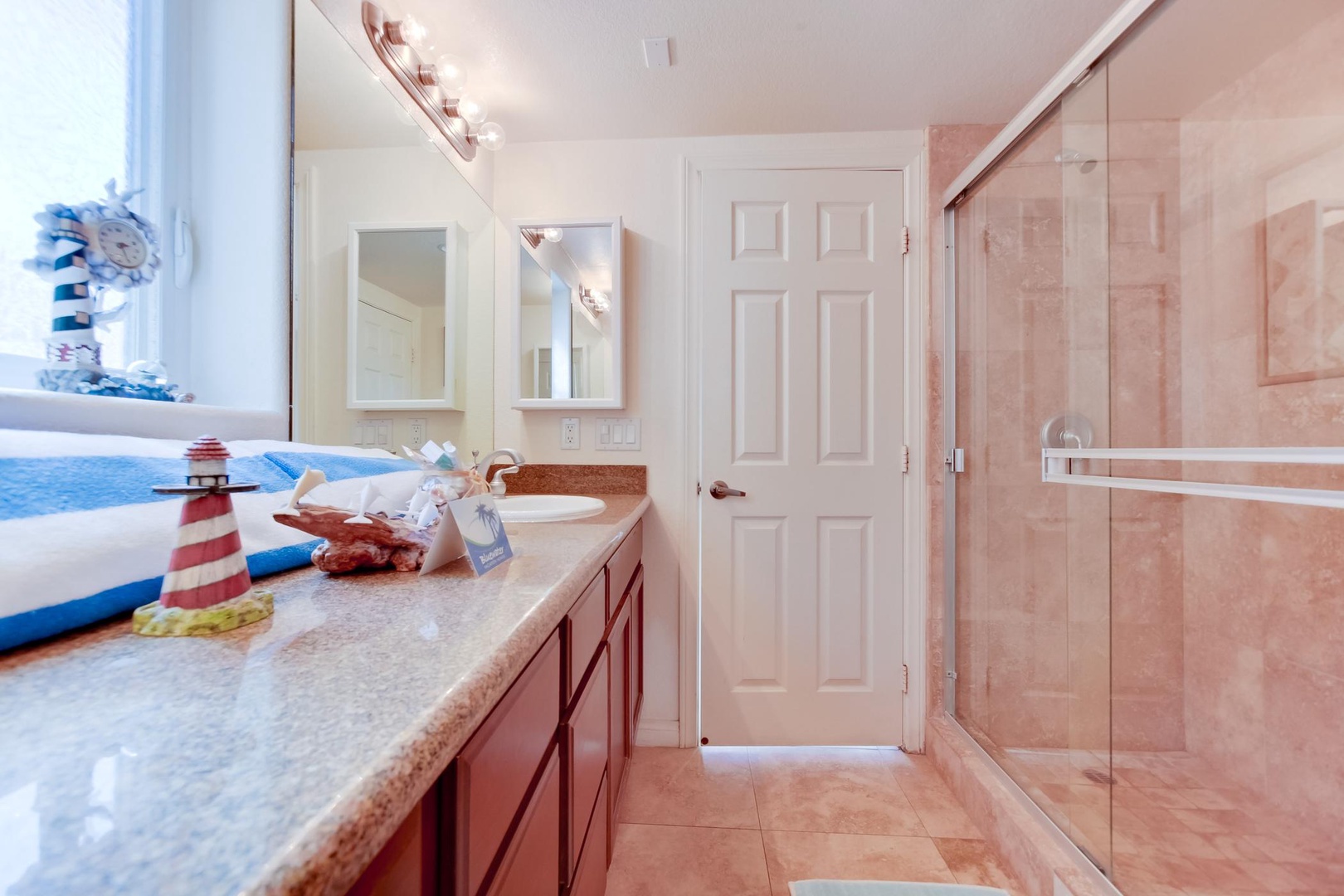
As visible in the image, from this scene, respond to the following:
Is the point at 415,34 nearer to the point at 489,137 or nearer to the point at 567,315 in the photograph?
the point at 489,137

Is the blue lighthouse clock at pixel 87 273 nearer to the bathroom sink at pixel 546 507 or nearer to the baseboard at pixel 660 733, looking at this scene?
the bathroom sink at pixel 546 507

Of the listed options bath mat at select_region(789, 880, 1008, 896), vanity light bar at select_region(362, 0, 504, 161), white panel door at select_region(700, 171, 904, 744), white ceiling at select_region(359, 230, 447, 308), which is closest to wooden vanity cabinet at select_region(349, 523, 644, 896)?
bath mat at select_region(789, 880, 1008, 896)

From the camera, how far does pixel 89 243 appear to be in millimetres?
727

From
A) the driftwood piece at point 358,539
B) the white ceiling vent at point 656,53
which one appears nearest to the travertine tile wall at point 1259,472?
the white ceiling vent at point 656,53

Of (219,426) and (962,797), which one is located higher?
(219,426)

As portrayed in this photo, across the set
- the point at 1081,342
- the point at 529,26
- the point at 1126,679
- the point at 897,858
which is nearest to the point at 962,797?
the point at 897,858

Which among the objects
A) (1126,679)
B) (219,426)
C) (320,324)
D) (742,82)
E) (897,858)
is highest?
(742,82)

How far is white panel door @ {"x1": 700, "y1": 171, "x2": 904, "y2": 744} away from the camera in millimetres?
1908

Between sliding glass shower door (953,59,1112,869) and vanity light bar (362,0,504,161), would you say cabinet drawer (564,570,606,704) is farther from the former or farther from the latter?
vanity light bar (362,0,504,161)

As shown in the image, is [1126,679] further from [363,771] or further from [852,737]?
[363,771]

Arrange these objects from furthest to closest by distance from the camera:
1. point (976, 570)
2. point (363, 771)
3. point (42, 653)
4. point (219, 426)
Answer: point (976, 570), point (219, 426), point (42, 653), point (363, 771)

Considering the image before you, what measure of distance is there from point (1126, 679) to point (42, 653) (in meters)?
2.25

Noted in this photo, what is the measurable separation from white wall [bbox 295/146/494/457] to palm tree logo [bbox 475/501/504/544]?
574mm

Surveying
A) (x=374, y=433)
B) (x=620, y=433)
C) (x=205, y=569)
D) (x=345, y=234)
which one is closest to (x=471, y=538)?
(x=205, y=569)
